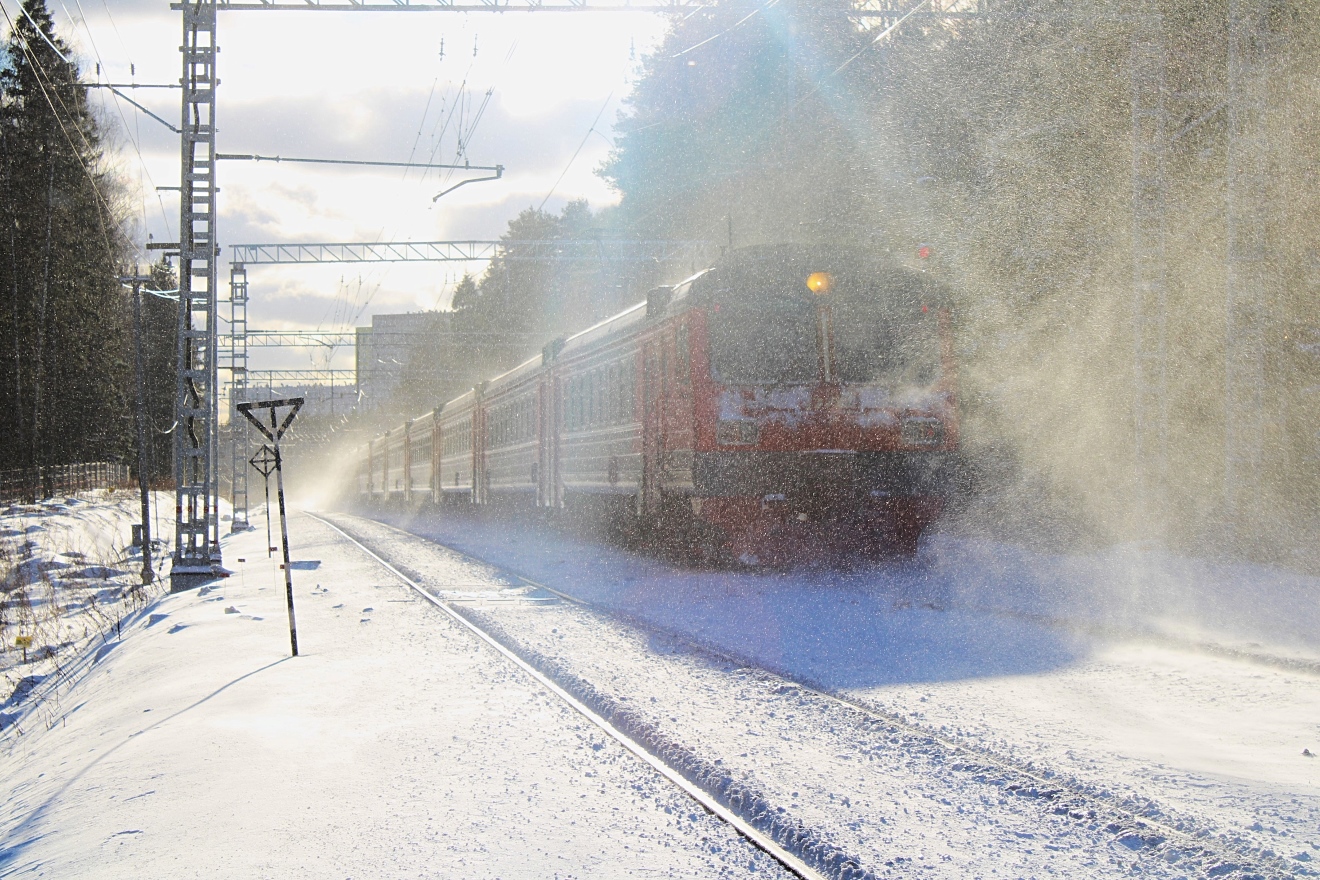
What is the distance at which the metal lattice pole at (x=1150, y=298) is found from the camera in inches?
554

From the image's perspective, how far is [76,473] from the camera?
1718 inches

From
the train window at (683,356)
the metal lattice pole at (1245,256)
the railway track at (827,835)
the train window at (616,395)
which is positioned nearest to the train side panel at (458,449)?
the train window at (616,395)

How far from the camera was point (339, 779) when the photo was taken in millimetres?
5625

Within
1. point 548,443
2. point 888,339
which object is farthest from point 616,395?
point 548,443

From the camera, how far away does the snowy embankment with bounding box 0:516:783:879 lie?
4.46 m

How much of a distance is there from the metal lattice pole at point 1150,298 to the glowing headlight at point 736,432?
434cm

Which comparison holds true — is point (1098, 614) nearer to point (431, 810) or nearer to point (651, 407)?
point (651, 407)

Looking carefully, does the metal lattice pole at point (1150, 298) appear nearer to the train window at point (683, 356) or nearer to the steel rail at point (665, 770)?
the train window at point (683, 356)

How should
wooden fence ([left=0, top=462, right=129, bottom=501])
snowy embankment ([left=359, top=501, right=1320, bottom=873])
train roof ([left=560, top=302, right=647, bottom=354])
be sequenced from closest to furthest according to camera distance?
snowy embankment ([left=359, top=501, right=1320, bottom=873])
train roof ([left=560, top=302, right=647, bottom=354])
wooden fence ([left=0, top=462, right=129, bottom=501])

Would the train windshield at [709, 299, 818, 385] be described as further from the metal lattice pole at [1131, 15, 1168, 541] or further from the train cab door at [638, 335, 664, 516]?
the metal lattice pole at [1131, 15, 1168, 541]

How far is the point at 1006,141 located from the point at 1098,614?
12137 millimetres

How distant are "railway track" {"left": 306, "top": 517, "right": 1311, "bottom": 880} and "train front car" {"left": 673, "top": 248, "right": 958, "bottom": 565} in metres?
4.99

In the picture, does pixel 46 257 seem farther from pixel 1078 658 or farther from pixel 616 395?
pixel 1078 658

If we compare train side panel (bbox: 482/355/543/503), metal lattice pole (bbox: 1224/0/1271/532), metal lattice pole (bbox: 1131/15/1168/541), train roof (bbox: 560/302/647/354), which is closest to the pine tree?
train side panel (bbox: 482/355/543/503)
